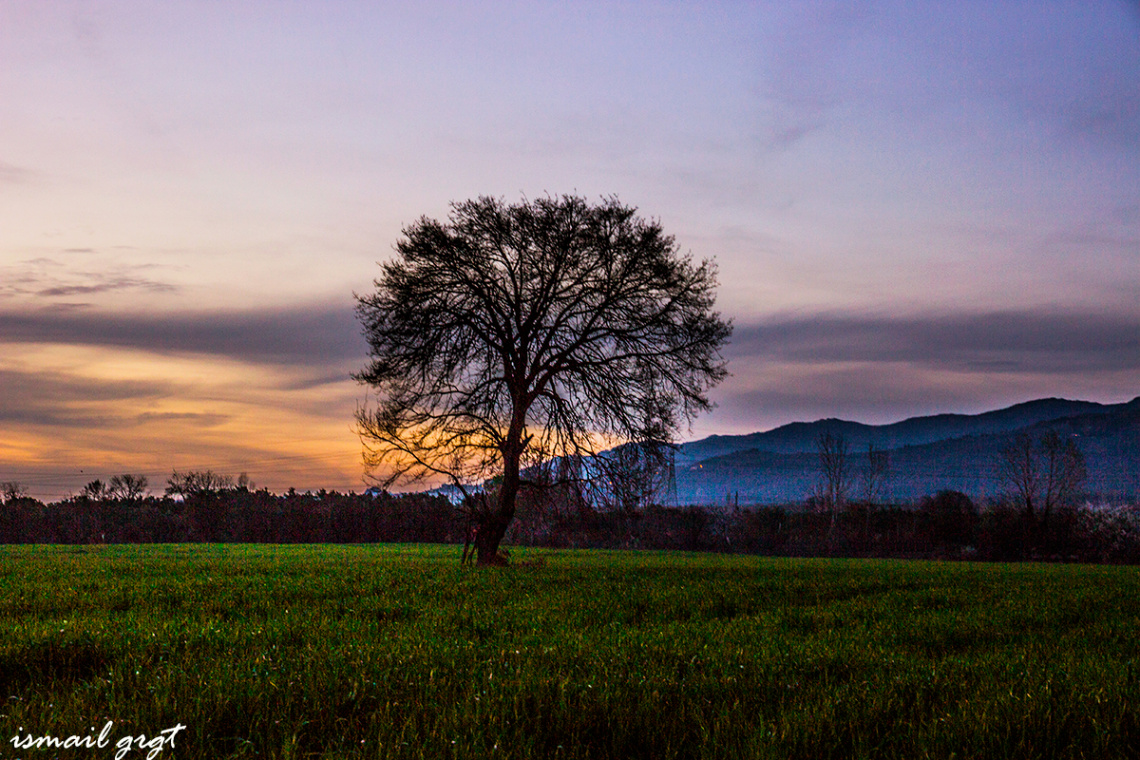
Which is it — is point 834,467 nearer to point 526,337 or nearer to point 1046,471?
point 1046,471

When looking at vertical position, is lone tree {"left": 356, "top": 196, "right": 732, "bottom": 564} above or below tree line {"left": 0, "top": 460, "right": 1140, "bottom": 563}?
above

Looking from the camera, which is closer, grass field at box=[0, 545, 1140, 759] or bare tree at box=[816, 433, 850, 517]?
grass field at box=[0, 545, 1140, 759]

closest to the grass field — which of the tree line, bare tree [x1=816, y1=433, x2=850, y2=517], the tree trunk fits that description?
the tree trunk

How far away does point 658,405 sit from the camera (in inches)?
1045

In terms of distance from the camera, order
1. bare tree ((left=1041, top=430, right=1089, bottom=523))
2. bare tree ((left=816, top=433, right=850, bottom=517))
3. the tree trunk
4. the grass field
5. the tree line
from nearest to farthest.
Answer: the grass field, the tree trunk, the tree line, bare tree ((left=1041, top=430, right=1089, bottom=523)), bare tree ((left=816, top=433, right=850, bottom=517))

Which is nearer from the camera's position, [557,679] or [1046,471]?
[557,679]

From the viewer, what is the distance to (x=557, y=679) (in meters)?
6.18

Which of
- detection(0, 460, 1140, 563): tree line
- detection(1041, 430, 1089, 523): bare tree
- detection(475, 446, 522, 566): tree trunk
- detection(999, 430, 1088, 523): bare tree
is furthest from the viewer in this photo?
detection(1041, 430, 1089, 523): bare tree

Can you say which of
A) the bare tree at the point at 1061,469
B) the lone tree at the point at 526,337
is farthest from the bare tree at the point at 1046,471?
the lone tree at the point at 526,337

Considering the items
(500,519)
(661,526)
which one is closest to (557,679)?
(500,519)

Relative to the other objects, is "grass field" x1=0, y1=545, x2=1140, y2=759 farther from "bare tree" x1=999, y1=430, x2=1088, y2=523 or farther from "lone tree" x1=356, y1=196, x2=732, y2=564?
"bare tree" x1=999, y1=430, x2=1088, y2=523

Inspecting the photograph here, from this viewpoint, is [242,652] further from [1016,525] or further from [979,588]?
[1016,525]

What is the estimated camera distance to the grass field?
16.1ft

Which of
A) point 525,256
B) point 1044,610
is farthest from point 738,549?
point 1044,610
